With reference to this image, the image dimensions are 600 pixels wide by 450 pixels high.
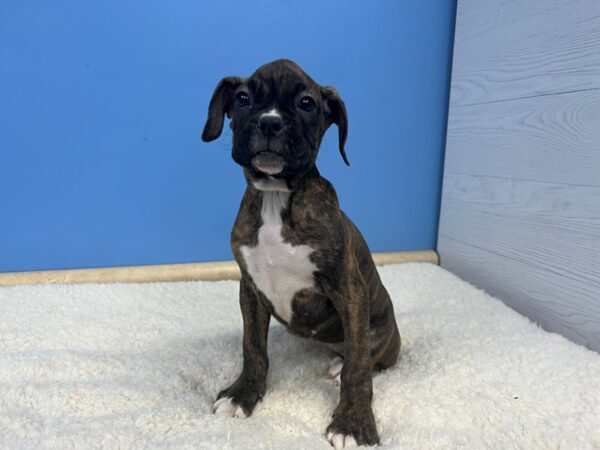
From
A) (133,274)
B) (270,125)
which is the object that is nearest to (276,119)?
(270,125)

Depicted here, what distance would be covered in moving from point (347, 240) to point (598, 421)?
0.97 metres

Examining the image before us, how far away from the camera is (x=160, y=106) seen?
2693mm

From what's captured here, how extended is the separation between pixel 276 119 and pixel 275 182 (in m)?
0.23

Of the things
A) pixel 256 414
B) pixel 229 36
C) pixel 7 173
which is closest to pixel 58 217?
pixel 7 173

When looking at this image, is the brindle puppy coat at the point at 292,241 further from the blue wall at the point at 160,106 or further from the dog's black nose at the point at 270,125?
the blue wall at the point at 160,106

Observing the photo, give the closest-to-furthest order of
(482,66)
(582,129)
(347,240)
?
(347,240)
(582,129)
(482,66)

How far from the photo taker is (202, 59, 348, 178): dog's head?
1313mm

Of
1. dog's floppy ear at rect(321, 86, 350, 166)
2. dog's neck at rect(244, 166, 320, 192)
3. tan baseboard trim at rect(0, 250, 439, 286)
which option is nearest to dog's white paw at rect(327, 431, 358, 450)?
dog's neck at rect(244, 166, 320, 192)

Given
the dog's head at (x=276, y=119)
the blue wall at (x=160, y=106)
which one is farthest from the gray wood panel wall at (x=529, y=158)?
the dog's head at (x=276, y=119)

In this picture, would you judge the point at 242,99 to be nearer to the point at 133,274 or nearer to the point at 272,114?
the point at 272,114

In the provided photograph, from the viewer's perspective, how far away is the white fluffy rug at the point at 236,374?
52.6 inches

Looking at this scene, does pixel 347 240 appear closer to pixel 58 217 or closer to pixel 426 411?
pixel 426 411

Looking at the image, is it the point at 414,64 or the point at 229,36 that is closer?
the point at 229,36

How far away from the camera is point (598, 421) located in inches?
55.5
